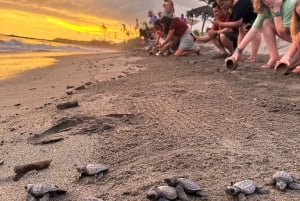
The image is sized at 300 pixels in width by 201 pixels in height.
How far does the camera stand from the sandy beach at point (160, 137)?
263 cm

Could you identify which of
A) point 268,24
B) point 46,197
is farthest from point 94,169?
point 268,24

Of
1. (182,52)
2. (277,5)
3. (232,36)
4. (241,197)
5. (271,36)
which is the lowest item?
(182,52)

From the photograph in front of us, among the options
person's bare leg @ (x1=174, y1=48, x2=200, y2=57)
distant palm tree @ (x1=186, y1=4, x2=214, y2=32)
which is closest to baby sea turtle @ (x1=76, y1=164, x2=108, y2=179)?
person's bare leg @ (x1=174, y1=48, x2=200, y2=57)

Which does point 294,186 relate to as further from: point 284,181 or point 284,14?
point 284,14

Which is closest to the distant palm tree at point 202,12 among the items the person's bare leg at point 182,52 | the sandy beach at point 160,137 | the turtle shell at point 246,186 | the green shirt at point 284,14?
the person's bare leg at point 182,52

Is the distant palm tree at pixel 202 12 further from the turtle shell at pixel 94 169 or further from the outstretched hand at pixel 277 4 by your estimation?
the turtle shell at pixel 94 169

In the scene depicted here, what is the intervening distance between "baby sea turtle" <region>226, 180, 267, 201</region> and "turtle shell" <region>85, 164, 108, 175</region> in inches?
31.4

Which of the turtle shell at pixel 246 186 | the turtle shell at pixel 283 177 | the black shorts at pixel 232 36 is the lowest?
the turtle shell at pixel 246 186

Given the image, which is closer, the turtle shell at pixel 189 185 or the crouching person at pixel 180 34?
the turtle shell at pixel 189 185

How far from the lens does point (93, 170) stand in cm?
272

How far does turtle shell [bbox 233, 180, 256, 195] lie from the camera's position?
2.30 m

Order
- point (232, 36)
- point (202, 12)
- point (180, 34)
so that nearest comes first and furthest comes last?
point (232, 36) < point (180, 34) < point (202, 12)

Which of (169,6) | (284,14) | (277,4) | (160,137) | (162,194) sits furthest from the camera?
(169,6)

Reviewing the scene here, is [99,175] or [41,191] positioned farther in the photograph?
[99,175]
